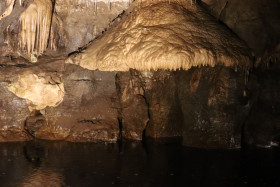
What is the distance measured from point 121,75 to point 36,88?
240 centimetres

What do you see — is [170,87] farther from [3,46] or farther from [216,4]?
[3,46]

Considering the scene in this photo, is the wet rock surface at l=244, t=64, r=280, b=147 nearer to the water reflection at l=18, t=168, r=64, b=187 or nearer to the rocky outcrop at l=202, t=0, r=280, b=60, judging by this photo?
the rocky outcrop at l=202, t=0, r=280, b=60

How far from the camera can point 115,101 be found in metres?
10.3

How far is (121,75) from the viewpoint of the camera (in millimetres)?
10281

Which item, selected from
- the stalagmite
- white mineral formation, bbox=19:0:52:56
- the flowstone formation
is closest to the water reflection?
the flowstone formation

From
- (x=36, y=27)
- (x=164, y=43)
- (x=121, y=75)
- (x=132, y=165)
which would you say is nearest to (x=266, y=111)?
(x=164, y=43)

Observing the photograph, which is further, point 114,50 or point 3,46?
point 3,46

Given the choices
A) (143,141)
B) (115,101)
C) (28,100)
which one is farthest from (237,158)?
(28,100)

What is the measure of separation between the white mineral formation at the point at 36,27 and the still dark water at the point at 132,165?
2.80 meters

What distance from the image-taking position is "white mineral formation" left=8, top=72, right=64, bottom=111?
9719 millimetres

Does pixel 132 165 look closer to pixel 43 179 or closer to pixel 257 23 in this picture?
pixel 43 179

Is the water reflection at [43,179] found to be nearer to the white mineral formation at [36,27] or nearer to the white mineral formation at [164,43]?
the white mineral formation at [164,43]

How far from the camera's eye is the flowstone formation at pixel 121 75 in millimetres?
8836

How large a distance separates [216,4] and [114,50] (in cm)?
324
